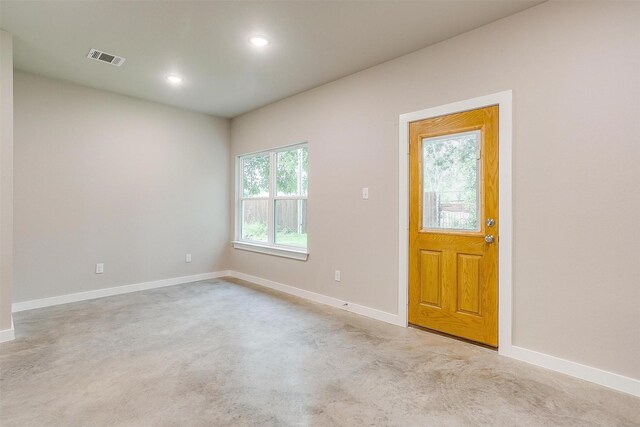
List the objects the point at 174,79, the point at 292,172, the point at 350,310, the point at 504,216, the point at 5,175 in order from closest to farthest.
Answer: the point at 504,216, the point at 5,175, the point at 350,310, the point at 174,79, the point at 292,172

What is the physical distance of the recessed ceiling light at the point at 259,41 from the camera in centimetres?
288

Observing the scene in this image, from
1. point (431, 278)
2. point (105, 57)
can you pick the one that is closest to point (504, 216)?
point (431, 278)

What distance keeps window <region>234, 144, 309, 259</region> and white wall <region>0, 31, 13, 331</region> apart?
2.77 m

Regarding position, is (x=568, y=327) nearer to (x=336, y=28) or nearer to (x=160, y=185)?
(x=336, y=28)

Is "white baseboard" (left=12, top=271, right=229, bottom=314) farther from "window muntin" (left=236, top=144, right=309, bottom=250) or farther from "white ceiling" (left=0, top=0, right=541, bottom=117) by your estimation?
"white ceiling" (left=0, top=0, right=541, bottom=117)

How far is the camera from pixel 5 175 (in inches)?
109

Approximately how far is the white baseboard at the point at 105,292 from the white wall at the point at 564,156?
3.19 metres

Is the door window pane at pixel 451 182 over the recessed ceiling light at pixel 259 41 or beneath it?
beneath

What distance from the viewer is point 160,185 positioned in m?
4.76

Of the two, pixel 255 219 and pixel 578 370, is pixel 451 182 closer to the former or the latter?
pixel 578 370

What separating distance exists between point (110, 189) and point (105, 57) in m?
1.73

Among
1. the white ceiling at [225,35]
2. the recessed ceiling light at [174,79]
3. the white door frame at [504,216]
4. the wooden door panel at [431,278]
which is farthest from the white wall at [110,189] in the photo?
the white door frame at [504,216]

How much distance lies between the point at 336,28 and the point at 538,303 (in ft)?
8.69

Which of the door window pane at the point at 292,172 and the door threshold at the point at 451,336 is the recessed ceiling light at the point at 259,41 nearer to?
the door window pane at the point at 292,172
